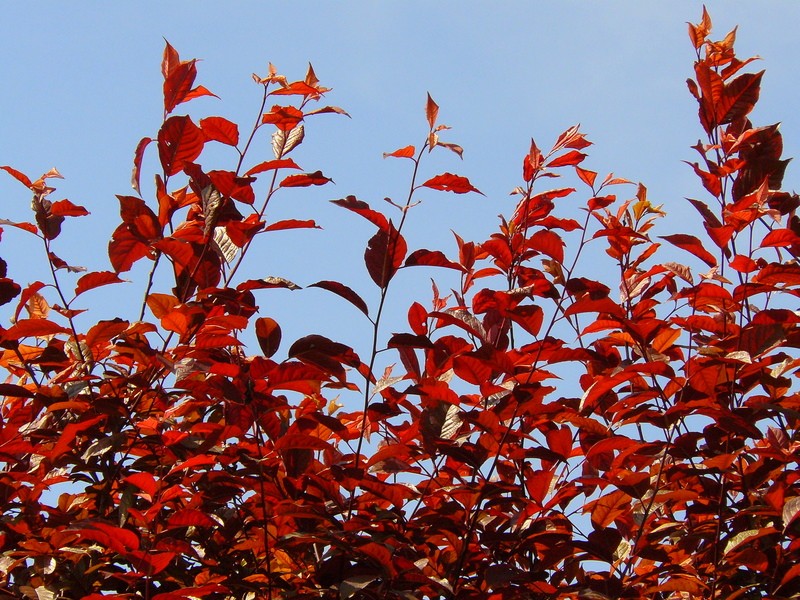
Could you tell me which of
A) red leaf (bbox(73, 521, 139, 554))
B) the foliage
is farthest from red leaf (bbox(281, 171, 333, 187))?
red leaf (bbox(73, 521, 139, 554))

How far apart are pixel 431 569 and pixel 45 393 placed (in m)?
1.12

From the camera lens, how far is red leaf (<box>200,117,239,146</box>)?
239cm

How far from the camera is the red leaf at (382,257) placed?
2223 millimetres

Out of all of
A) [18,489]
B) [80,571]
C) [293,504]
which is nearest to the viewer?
[293,504]

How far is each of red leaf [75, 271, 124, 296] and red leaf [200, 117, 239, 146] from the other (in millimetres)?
472

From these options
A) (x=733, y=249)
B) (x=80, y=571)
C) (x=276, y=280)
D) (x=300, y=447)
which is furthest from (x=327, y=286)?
(x=733, y=249)

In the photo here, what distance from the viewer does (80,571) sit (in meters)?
2.14

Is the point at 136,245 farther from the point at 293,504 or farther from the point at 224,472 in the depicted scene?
the point at 293,504

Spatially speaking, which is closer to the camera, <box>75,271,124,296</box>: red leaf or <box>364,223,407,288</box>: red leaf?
<box>364,223,407,288</box>: red leaf

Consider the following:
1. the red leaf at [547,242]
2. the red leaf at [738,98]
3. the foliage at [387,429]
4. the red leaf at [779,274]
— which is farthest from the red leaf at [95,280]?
the red leaf at [738,98]

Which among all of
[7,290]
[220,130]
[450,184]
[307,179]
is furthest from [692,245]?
[7,290]

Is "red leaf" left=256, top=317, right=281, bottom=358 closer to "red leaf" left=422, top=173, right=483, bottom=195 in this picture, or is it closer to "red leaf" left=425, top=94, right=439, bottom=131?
"red leaf" left=422, top=173, right=483, bottom=195

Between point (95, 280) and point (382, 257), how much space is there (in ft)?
2.63

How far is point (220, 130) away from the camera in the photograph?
240 cm
